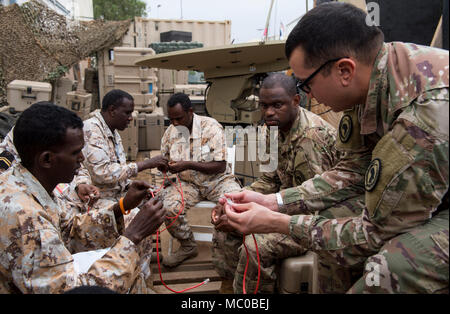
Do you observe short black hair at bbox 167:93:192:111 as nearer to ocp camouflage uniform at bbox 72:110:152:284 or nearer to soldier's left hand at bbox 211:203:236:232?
ocp camouflage uniform at bbox 72:110:152:284

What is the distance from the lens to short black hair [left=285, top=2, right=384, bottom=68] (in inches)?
56.3

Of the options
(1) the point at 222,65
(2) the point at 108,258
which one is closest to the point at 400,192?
(2) the point at 108,258

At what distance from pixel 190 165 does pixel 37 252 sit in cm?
228

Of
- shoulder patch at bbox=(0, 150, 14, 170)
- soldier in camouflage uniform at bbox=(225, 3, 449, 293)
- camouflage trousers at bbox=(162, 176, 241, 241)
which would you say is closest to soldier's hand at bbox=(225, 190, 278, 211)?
soldier in camouflage uniform at bbox=(225, 3, 449, 293)

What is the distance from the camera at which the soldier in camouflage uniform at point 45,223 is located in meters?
1.48

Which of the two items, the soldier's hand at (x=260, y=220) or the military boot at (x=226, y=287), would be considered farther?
the military boot at (x=226, y=287)

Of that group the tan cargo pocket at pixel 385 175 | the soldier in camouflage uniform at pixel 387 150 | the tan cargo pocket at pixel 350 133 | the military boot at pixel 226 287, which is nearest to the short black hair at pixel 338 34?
the soldier in camouflage uniform at pixel 387 150

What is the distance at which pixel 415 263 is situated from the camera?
1.24 m

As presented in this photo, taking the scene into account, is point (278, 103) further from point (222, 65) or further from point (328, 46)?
point (222, 65)

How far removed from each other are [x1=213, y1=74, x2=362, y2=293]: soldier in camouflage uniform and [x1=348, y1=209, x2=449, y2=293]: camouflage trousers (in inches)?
39.2

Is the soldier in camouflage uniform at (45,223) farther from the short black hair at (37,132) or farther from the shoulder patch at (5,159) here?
the shoulder patch at (5,159)

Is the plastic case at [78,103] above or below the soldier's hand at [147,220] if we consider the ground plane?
above

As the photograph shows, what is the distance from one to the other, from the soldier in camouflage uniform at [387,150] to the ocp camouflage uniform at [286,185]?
49cm

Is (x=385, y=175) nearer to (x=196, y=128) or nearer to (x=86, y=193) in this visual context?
(x=86, y=193)
